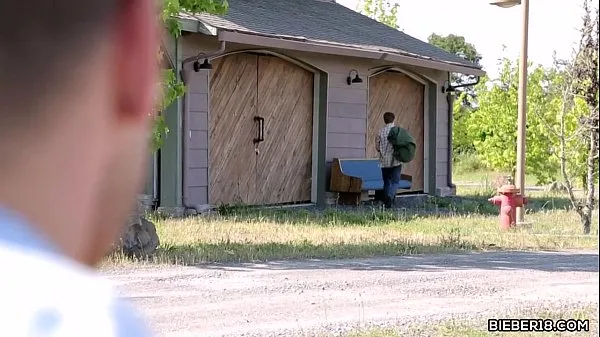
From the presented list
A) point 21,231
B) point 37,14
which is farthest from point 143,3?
point 21,231

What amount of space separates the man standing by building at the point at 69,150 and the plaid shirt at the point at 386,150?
13.0 metres

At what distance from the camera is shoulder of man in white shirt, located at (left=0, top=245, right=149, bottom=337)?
51 cm

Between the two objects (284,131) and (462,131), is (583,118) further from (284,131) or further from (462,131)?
(462,131)

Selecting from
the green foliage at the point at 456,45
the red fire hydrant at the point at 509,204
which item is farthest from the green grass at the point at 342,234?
the green foliage at the point at 456,45

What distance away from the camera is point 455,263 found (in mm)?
7523

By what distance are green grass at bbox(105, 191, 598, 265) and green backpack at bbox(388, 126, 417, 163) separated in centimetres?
115

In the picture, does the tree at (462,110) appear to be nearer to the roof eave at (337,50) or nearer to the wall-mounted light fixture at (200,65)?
the roof eave at (337,50)

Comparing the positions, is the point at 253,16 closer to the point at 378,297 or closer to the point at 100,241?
the point at 378,297

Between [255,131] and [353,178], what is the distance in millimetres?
1776

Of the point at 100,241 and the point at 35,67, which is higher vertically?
the point at 35,67

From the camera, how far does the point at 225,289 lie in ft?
20.2

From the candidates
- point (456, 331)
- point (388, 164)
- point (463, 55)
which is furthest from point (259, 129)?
point (463, 55)

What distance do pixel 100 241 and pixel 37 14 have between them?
0.19 metres

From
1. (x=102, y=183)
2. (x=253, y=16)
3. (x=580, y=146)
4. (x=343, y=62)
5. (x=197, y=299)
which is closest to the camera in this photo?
(x=102, y=183)
